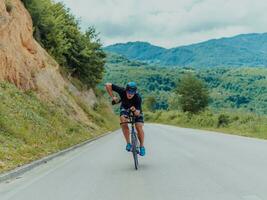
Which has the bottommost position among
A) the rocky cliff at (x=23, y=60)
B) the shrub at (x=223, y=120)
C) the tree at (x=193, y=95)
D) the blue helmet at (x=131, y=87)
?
the shrub at (x=223, y=120)

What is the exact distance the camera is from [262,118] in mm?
42094

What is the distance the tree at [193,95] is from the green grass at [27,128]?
175 feet

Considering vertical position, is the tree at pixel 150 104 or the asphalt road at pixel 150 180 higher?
the asphalt road at pixel 150 180

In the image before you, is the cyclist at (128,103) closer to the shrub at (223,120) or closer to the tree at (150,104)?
the shrub at (223,120)

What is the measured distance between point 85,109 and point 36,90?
48.2ft

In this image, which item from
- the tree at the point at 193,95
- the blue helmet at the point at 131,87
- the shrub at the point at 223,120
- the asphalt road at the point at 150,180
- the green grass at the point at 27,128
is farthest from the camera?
the tree at the point at 193,95

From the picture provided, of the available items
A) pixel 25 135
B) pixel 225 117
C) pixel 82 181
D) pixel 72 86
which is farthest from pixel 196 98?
pixel 82 181

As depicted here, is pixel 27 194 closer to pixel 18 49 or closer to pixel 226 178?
pixel 226 178

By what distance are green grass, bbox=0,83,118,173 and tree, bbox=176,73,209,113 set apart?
53.3m

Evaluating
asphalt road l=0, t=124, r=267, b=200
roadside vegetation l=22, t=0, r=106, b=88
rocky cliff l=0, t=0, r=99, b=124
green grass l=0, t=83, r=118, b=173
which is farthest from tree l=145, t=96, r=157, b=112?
asphalt road l=0, t=124, r=267, b=200

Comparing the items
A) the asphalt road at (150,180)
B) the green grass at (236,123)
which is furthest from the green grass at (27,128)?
the green grass at (236,123)

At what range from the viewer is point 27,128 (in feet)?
63.6

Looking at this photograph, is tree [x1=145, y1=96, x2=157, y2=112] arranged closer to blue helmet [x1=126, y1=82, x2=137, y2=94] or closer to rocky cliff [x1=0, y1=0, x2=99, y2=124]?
rocky cliff [x1=0, y1=0, x2=99, y2=124]

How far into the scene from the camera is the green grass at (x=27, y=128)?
15.1 meters
